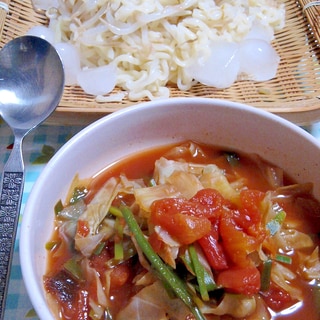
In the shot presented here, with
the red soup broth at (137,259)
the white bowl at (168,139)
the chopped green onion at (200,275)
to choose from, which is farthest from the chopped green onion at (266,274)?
the white bowl at (168,139)

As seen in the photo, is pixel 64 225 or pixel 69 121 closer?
pixel 64 225

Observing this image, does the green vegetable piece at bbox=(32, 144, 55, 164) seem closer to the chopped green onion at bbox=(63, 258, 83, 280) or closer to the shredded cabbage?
the shredded cabbage

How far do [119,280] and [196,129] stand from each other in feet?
1.49

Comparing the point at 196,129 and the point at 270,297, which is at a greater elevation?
the point at 196,129

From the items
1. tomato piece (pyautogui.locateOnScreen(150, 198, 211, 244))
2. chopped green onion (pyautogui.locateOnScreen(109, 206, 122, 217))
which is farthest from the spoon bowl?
tomato piece (pyautogui.locateOnScreen(150, 198, 211, 244))

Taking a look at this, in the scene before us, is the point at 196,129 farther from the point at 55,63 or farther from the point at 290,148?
the point at 55,63

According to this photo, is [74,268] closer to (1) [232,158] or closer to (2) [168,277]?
(2) [168,277]

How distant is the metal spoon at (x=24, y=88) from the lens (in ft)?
3.95

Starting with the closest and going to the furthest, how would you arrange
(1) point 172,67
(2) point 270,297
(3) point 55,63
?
(2) point 270,297 → (3) point 55,63 → (1) point 172,67

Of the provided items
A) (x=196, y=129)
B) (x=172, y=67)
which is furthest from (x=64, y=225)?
(x=172, y=67)

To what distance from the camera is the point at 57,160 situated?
978 millimetres

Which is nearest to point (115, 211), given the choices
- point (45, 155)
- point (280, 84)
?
point (45, 155)

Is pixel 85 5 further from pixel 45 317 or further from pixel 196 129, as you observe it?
pixel 45 317

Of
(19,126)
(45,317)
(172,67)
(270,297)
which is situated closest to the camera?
(45,317)
